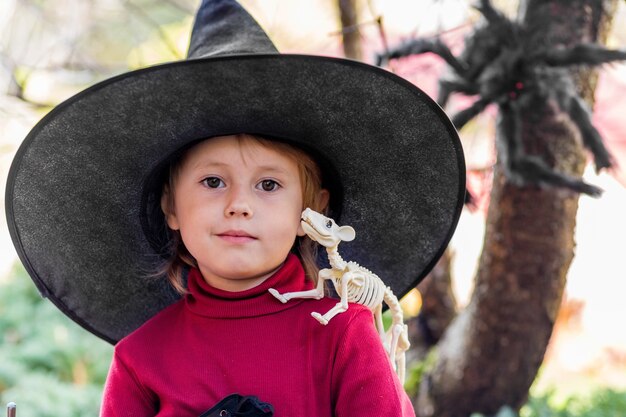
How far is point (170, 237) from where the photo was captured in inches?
78.1

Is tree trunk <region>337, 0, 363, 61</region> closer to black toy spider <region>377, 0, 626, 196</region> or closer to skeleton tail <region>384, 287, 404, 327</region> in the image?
black toy spider <region>377, 0, 626, 196</region>

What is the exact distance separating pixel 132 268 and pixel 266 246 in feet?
1.48

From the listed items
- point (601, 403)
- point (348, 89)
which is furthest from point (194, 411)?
point (601, 403)

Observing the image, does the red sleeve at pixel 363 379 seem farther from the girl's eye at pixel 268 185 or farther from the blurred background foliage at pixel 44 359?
the blurred background foliage at pixel 44 359

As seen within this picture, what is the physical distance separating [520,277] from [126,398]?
1837 millimetres

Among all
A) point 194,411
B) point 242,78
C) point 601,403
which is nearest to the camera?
point 242,78

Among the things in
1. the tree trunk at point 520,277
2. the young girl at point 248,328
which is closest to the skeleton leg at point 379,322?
the young girl at point 248,328

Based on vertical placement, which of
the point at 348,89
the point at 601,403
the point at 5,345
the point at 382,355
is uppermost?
the point at 348,89

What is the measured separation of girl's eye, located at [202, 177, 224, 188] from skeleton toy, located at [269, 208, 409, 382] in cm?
19

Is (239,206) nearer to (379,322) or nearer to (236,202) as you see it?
(236,202)

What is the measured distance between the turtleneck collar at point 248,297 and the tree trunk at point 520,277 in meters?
1.31

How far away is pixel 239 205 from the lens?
165 cm

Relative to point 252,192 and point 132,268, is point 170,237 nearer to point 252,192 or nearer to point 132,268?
point 132,268

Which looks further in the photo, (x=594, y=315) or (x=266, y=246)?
(x=594, y=315)
